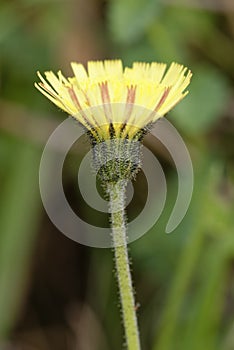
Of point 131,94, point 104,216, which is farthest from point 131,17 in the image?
point 131,94

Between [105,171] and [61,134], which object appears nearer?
[105,171]

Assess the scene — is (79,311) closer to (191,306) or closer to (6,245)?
(6,245)

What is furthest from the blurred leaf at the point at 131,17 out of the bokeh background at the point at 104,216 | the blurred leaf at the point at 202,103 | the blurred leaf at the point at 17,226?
the blurred leaf at the point at 17,226

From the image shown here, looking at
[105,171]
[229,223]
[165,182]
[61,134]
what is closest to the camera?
[105,171]

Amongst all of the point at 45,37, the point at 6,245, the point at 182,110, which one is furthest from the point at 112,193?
the point at 45,37

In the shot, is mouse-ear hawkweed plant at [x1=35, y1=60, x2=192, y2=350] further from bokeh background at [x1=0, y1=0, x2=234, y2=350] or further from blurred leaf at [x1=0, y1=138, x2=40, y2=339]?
blurred leaf at [x1=0, y1=138, x2=40, y2=339]

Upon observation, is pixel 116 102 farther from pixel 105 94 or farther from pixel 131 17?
pixel 131 17

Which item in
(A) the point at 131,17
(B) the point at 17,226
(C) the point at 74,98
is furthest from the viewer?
(B) the point at 17,226
